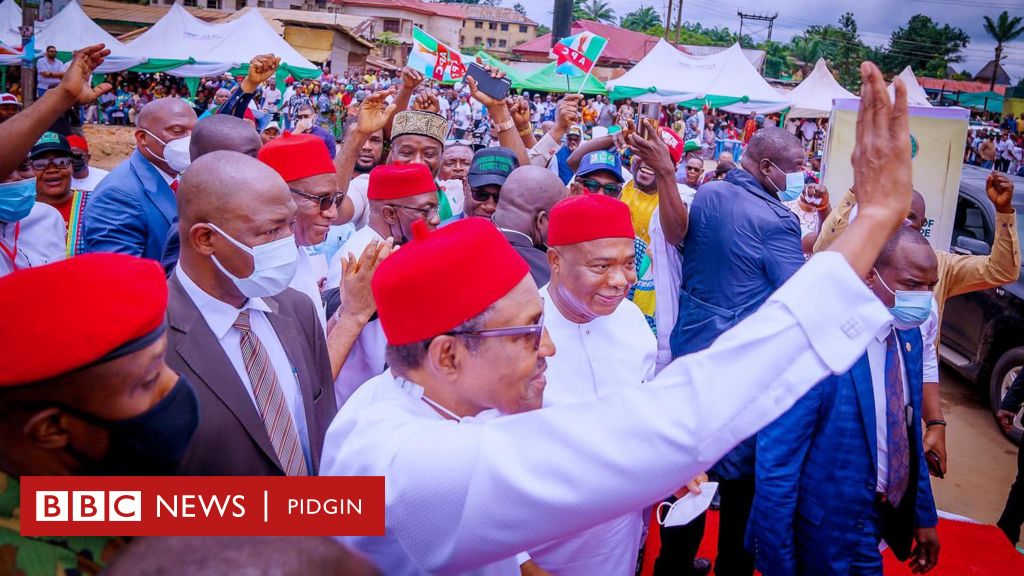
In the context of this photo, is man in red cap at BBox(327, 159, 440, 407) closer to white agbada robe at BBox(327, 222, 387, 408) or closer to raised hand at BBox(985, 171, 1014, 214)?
white agbada robe at BBox(327, 222, 387, 408)

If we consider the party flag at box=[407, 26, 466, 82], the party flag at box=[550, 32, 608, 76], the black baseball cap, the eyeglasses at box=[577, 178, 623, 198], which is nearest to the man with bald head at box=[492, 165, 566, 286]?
the black baseball cap

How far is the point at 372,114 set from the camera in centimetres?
450

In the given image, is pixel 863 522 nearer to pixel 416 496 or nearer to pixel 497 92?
pixel 416 496

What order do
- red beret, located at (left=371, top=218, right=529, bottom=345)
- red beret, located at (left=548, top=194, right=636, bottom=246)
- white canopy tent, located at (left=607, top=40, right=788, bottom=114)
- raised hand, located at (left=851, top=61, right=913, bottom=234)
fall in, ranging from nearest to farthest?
raised hand, located at (left=851, top=61, right=913, bottom=234) → red beret, located at (left=371, top=218, right=529, bottom=345) → red beret, located at (left=548, top=194, right=636, bottom=246) → white canopy tent, located at (left=607, top=40, right=788, bottom=114)

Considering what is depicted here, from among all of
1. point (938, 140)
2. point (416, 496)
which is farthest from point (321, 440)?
point (938, 140)

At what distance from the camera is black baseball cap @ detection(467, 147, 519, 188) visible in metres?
4.68

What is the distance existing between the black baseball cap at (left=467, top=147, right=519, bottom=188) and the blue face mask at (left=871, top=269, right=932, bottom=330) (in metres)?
2.48

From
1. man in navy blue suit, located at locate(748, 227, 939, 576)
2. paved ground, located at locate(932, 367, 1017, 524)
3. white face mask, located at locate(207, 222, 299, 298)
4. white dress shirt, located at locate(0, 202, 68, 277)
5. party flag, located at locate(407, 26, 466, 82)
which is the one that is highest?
party flag, located at locate(407, 26, 466, 82)

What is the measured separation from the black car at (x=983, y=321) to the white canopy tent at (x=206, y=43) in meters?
17.9

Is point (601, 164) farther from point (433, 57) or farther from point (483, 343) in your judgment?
point (433, 57)

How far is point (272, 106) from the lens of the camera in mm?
23250

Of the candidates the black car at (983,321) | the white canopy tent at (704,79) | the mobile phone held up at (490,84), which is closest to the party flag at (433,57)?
the mobile phone held up at (490,84)

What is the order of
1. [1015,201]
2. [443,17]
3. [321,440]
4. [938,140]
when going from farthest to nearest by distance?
[443,17] < [1015,201] < [938,140] < [321,440]

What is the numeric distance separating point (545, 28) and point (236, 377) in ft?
381
